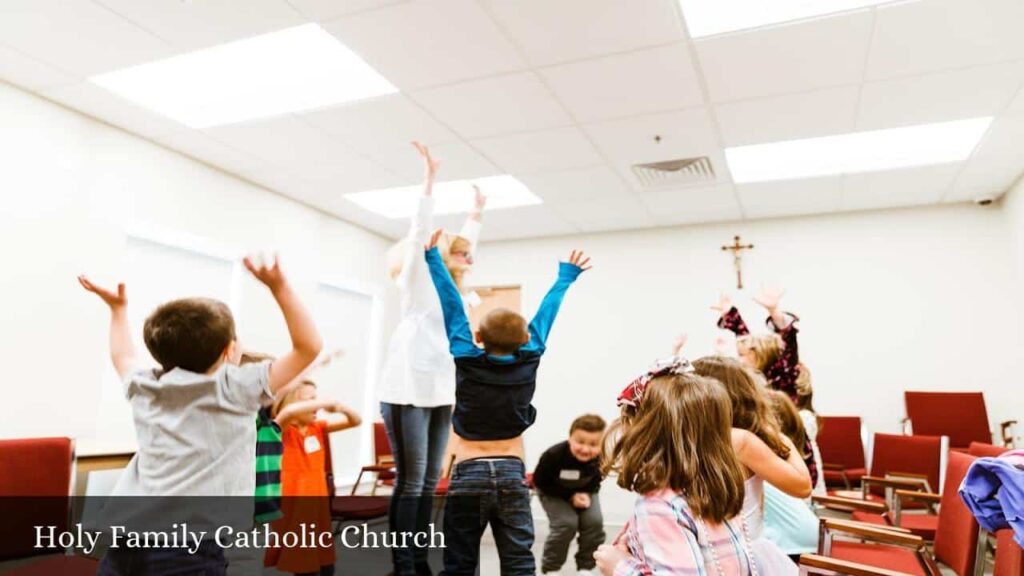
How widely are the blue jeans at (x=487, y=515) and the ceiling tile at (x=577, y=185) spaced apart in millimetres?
3307

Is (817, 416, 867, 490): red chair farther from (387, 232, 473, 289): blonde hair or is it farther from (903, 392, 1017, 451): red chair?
(387, 232, 473, 289): blonde hair

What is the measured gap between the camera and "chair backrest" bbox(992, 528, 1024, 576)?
5.19 feet

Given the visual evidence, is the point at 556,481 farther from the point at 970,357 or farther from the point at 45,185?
the point at 970,357

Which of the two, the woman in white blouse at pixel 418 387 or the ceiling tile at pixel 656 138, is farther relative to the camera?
the ceiling tile at pixel 656 138

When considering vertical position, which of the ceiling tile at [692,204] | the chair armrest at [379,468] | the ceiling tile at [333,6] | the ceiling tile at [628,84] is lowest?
the chair armrest at [379,468]

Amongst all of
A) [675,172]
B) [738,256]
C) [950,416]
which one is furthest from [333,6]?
[950,416]

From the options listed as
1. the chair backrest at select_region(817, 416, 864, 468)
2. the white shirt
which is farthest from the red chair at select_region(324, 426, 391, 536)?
the chair backrest at select_region(817, 416, 864, 468)

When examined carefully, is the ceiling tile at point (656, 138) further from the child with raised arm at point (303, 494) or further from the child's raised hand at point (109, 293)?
the child's raised hand at point (109, 293)

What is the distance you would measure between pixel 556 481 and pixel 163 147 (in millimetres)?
3565

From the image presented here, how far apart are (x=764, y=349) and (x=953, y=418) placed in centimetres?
337

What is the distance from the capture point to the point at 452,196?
5.45 meters

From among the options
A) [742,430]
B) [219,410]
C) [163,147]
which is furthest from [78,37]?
[742,430]

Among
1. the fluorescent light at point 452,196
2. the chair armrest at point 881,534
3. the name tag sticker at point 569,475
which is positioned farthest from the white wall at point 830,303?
the chair armrest at point 881,534

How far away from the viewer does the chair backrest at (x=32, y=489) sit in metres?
1.93
